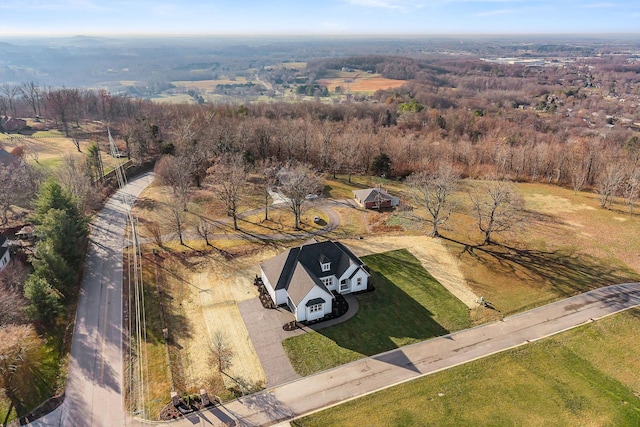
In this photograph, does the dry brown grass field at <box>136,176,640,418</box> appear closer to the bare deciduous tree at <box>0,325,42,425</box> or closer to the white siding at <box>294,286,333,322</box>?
the white siding at <box>294,286,333,322</box>

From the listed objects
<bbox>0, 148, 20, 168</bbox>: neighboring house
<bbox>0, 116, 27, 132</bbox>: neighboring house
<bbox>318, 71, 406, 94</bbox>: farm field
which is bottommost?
<bbox>0, 148, 20, 168</bbox>: neighboring house

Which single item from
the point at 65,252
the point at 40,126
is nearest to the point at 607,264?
the point at 65,252

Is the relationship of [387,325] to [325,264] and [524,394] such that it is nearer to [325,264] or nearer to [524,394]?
[325,264]

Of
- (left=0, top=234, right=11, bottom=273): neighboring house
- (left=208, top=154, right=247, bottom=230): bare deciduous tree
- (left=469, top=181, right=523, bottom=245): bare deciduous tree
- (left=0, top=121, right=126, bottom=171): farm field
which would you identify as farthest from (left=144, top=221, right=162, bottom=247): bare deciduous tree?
(left=469, top=181, right=523, bottom=245): bare deciduous tree

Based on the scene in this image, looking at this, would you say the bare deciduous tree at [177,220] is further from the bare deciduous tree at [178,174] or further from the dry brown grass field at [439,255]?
the dry brown grass field at [439,255]

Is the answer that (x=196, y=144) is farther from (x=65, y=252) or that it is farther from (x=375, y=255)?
(x=375, y=255)

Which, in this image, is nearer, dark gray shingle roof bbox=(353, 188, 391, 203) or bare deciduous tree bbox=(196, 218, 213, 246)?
bare deciduous tree bbox=(196, 218, 213, 246)
